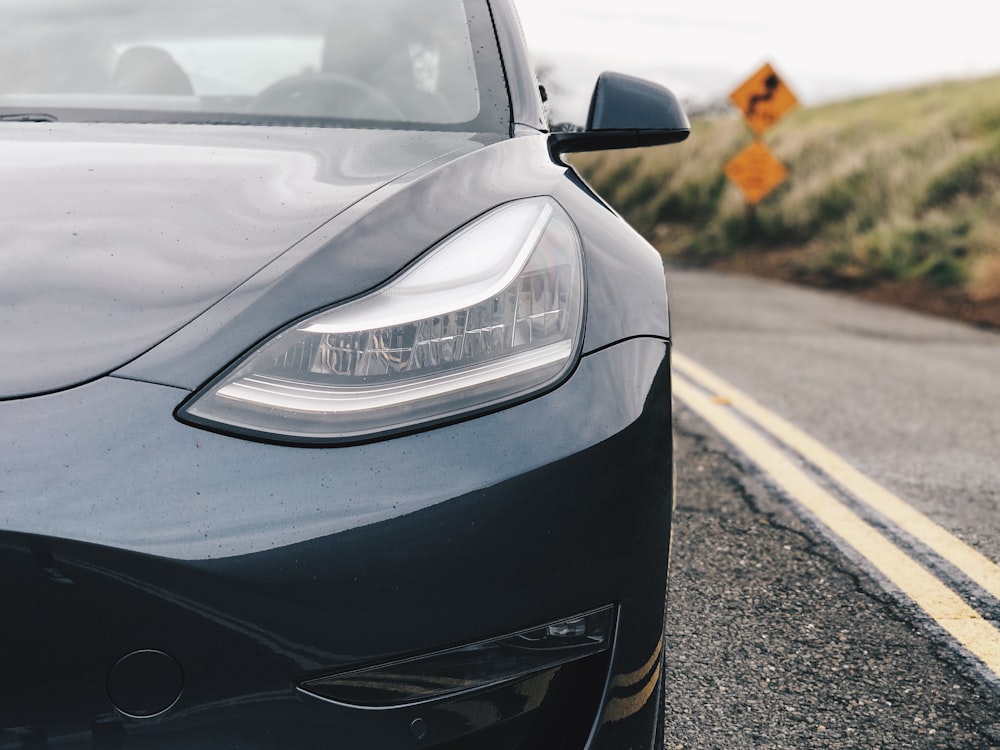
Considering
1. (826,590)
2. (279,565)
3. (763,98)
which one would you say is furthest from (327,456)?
(763,98)

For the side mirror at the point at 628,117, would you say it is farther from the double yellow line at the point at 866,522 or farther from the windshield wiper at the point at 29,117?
the double yellow line at the point at 866,522

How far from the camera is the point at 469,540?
1.12 metres

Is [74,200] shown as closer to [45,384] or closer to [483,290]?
[45,384]

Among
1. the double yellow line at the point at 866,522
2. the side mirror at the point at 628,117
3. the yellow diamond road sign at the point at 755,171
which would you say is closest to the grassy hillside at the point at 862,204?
the yellow diamond road sign at the point at 755,171

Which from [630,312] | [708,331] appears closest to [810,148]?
[708,331]

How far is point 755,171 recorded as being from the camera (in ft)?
52.2

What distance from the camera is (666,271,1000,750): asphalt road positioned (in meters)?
1.90

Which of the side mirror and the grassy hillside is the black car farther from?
the grassy hillside

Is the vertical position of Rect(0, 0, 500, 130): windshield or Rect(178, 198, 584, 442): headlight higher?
Rect(0, 0, 500, 130): windshield

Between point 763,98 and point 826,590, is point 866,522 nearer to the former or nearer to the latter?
point 826,590

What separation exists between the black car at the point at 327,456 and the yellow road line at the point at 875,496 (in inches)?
54.2

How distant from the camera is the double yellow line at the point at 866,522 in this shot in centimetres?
232

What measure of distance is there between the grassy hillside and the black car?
892 cm

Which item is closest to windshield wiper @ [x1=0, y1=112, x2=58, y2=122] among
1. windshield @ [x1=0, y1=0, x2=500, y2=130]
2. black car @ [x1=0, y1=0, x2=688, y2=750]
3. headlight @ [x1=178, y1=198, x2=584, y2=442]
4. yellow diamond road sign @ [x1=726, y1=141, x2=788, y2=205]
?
windshield @ [x1=0, y1=0, x2=500, y2=130]
